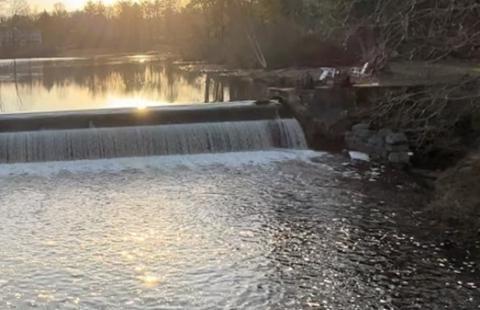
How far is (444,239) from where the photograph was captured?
7.66 metres

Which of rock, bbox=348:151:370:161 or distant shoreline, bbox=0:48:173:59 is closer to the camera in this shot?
rock, bbox=348:151:370:161

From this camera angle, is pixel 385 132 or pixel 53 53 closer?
pixel 385 132

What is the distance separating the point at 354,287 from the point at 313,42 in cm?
2522

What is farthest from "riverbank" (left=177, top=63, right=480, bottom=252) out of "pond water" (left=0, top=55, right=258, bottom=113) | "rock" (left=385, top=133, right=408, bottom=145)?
"pond water" (left=0, top=55, right=258, bottom=113)

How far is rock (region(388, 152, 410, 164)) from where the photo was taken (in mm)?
12023

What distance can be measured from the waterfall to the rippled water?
1.33 meters

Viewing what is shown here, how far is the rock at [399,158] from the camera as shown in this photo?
1202cm

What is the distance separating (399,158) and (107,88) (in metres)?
15.5

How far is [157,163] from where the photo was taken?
12.2 m

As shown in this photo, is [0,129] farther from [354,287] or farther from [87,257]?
[354,287]

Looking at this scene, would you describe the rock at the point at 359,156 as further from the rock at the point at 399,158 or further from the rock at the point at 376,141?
the rock at the point at 399,158

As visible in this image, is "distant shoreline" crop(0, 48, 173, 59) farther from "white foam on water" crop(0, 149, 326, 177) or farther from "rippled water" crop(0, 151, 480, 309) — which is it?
"rippled water" crop(0, 151, 480, 309)

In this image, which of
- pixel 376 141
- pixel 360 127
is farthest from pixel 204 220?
pixel 360 127

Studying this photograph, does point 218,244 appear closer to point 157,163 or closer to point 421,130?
point 157,163
